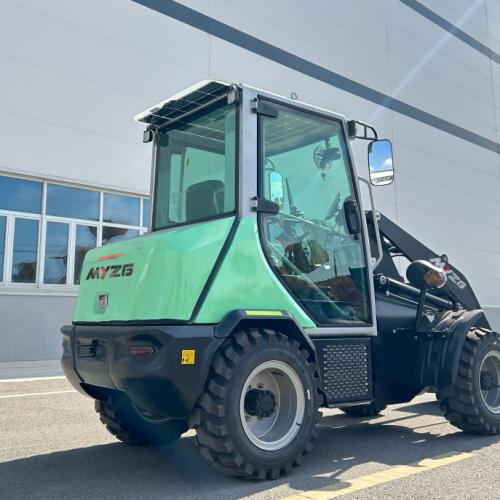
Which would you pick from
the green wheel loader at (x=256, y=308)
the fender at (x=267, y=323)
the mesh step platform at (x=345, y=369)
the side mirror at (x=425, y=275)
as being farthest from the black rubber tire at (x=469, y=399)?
the fender at (x=267, y=323)

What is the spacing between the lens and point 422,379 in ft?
16.6

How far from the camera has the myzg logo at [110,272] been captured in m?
Result: 4.18

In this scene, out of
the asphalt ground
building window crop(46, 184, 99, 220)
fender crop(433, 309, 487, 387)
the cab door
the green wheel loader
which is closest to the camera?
the asphalt ground

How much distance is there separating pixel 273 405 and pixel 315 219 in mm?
1542

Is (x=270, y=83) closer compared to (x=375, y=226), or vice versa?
(x=375, y=226)

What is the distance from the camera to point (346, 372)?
454 cm

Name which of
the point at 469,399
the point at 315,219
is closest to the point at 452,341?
the point at 469,399

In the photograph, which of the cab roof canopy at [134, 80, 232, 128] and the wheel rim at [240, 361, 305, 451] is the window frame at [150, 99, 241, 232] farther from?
the wheel rim at [240, 361, 305, 451]

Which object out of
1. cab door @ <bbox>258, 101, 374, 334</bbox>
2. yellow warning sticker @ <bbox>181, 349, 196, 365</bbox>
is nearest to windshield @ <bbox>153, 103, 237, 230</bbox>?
cab door @ <bbox>258, 101, 374, 334</bbox>

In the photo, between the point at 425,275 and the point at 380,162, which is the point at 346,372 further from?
the point at 380,162

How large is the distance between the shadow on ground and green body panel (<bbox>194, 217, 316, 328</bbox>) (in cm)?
105

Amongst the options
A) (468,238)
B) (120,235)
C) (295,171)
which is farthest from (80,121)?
(468,238)

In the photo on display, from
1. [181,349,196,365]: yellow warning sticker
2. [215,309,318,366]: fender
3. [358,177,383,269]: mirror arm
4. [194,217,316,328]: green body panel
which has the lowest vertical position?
[181,349,196,365]: yellow warning sticker

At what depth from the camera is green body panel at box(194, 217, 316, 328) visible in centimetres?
390
